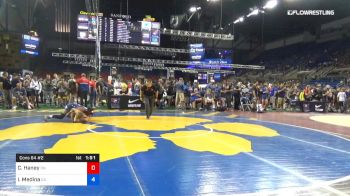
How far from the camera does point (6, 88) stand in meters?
14.7

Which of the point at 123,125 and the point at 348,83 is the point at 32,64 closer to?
the point at 123,125

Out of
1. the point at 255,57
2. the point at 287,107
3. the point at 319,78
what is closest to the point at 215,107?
the point at 287,107

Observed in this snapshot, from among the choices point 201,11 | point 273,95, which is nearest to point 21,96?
point 273,95

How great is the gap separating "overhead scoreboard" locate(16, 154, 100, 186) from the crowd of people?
11546 millimetres

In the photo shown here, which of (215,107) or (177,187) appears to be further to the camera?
(215,107)

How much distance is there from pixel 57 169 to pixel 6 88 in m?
13.8

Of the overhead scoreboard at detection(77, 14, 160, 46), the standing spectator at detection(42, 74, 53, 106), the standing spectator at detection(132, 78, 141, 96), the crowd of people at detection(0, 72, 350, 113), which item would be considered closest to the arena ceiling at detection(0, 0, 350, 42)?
the overhead scoreboard at detection(77, 14, 160, 46)

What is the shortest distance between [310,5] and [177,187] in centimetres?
2518

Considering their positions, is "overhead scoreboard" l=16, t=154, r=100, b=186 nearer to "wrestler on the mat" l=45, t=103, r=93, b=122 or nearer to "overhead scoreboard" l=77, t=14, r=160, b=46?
"wrestler on the mat" l=45, t=103, r=93, b=122

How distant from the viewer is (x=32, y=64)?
32.5m

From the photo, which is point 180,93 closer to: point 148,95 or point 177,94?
point 177,94

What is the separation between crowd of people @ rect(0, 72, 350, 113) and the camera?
15.1 metres

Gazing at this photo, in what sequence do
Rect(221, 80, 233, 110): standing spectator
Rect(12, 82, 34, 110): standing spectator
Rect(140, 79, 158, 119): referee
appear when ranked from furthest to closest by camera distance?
Rect(221, 80, 233, 110): standing spectator < Rect(12, 82, 34, 110): standing spectator < Rect(140, 79, 158, 119): referee

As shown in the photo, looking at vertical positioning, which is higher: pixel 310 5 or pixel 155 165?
pixel 310 5
